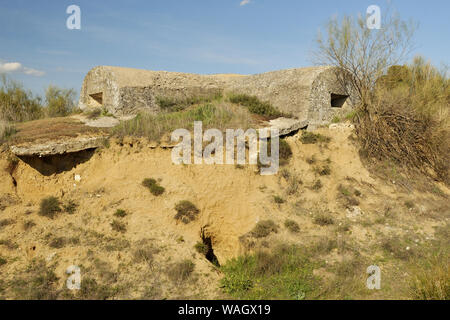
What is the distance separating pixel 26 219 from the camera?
6949 millimetres

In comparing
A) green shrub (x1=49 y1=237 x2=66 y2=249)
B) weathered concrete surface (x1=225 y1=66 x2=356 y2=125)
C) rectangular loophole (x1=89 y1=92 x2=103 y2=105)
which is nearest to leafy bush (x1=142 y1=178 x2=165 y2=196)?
green shrub (x1=49 y1=237 x2=66 y2=249)

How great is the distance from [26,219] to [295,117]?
802 centimetres

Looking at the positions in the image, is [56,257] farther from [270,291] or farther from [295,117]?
[295,117]

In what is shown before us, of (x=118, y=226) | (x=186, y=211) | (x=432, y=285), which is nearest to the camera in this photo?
(x=432, y=285)

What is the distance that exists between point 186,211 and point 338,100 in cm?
745

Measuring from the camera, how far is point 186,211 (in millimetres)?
7684

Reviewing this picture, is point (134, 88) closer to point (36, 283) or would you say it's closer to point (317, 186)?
point (317, 186)

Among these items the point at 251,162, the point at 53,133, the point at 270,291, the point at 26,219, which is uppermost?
the point at 53,133

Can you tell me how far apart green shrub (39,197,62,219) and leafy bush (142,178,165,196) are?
191 centimetres

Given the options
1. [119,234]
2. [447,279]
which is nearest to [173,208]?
[119,234]

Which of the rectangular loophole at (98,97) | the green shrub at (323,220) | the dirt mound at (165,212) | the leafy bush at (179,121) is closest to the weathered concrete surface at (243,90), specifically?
the rectangular loophole at (98,97)

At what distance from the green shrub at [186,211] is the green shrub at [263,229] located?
1407mm

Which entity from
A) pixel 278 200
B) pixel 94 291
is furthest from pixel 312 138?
pixel 94 291

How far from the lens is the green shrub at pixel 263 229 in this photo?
7.50 metres
